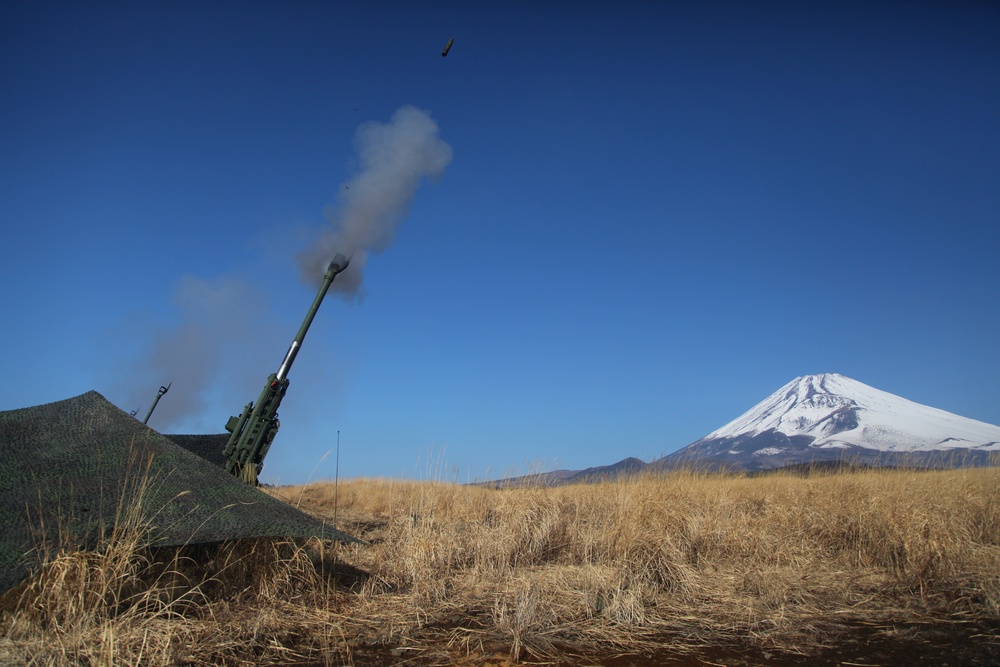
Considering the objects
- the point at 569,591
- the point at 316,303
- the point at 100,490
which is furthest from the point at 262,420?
the point at 569,591

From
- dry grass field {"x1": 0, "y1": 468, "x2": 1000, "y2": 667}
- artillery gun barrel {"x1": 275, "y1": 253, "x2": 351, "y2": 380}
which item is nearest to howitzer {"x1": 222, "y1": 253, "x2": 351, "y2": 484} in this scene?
artillery gun barrel {"x1": 275, "y1": 253, "x2": 351, "y2": 380}

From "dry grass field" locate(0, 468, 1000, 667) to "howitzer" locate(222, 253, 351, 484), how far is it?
3043 mm

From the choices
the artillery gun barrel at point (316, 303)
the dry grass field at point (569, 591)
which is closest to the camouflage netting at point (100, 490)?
the dry grass field at point (569, 591)

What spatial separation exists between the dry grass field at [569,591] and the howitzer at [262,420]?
304 centimetres

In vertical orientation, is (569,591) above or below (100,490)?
below

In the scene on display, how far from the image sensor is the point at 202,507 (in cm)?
420

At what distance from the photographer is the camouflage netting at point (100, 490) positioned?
11.8 ft

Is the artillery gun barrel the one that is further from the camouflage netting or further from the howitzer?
the camouflage netting

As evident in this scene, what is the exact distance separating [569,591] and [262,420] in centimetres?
586

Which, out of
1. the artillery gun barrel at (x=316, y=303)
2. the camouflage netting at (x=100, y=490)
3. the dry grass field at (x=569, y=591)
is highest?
the artillery gun barrel at (x=316, y=303)

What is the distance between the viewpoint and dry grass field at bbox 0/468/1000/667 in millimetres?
3291

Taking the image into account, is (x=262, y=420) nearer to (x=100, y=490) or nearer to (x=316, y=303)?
(x=316, y=303)

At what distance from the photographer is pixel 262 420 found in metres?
8.80

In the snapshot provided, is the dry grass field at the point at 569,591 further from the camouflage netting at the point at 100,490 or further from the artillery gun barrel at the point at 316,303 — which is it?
the artillery gun barrel at the point at 316,303
